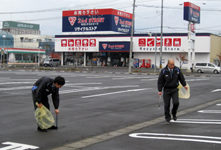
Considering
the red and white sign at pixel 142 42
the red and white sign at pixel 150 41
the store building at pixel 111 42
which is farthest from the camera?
the red and white sign at pixel 142 42

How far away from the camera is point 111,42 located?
65375 mm

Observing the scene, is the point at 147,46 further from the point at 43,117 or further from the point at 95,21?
the point at 43,117

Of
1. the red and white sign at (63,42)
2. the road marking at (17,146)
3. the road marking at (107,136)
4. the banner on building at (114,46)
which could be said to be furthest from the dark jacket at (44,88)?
the red and white sign at (63,42)

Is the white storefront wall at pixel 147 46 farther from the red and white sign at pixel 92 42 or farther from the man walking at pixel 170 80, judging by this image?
the man walking at pixel 170 80

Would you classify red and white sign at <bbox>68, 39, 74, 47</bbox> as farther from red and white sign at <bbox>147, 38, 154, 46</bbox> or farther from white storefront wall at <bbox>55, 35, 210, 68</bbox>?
red and white sign at <bbox>147, 38, 154, 46</bbox>

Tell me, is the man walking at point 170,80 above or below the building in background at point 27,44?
below

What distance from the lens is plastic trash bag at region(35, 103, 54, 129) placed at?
24.6 feet

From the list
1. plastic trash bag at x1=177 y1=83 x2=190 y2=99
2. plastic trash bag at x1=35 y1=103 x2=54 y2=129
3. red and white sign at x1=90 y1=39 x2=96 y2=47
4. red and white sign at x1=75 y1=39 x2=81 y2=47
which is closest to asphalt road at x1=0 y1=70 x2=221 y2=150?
plastic trash bag at x1=35 y1=103 x2=54 y2=129

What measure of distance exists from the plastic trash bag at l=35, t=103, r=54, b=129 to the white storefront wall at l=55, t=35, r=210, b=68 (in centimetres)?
5401

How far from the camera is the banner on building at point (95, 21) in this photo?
70.9 metres

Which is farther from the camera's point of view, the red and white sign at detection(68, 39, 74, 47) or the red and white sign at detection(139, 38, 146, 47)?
the red and white sign at detection(68, 39, 74, 47)

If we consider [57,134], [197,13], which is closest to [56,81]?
[57,134]

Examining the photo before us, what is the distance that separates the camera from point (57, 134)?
7.57 meters

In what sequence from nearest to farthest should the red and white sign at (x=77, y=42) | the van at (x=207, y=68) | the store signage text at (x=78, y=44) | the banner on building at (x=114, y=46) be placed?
the van at (x=207, y=68), the banner on building at (x=114, y=46), the store signage text at (x=78, y=44), the red and white sign at (x=77, y=42)
